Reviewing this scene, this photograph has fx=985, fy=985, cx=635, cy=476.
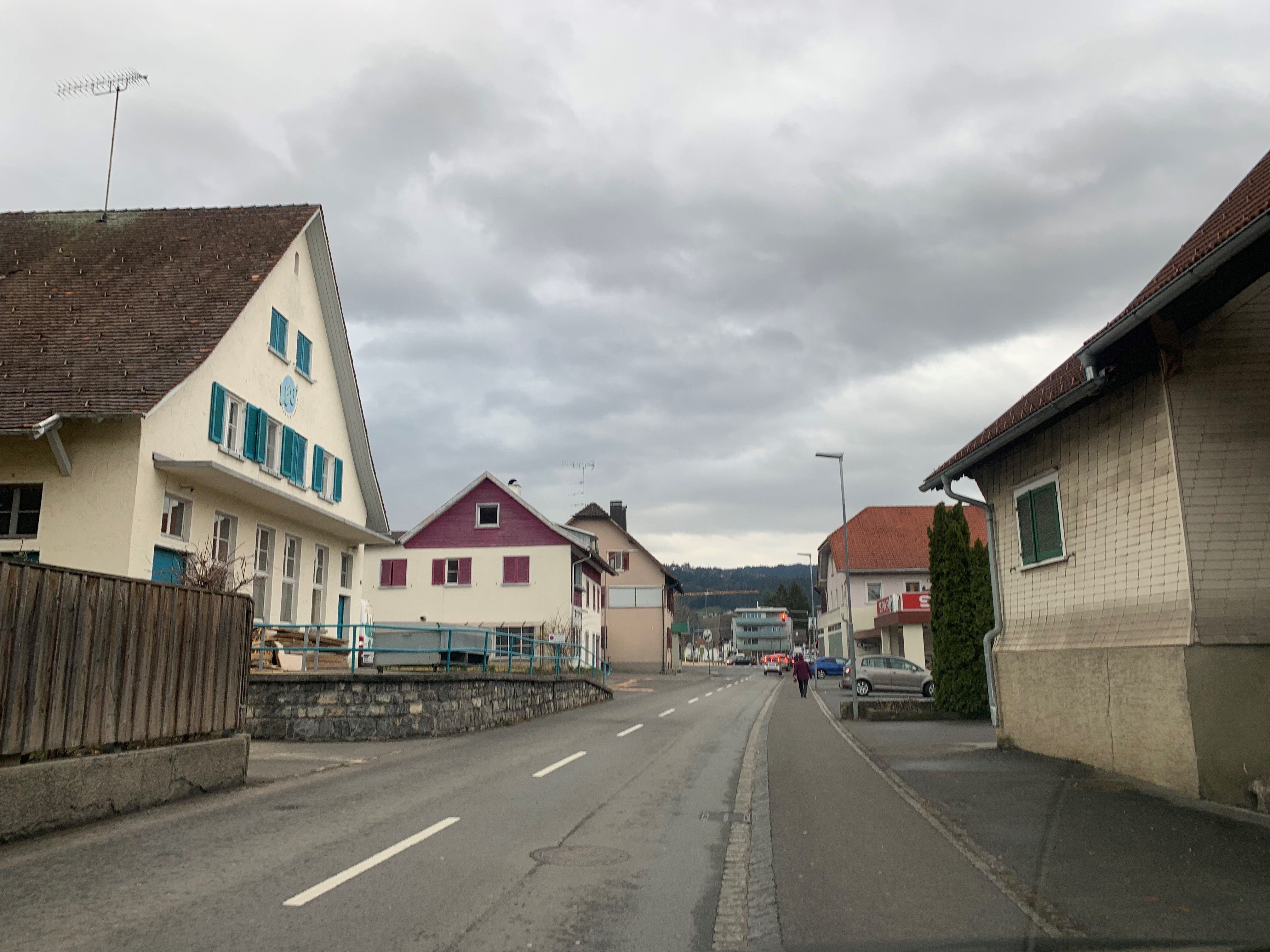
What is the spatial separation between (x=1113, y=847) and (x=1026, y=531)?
7.72 m

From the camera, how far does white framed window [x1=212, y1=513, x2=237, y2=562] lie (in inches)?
779

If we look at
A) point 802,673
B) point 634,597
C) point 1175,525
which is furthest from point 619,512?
point 1175,525

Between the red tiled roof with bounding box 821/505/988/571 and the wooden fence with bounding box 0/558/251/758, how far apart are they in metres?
52.8

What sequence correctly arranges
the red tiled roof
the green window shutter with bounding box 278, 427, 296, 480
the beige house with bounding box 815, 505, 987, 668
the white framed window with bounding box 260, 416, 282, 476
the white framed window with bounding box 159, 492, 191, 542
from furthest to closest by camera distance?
1. the red tiled roof
2. the beige house with bounding box 815, 505, 987, 668
3. the green window shutter with bounding box 278, 427, 296, 480
4. the white framed window with bounding box 260, 416, 282, 476
5. the white framed window with bounding box 159, 492, 191, 542

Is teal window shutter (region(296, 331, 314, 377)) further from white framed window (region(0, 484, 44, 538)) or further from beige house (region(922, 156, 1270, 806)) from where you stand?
beige house (region(922, 156, 1270, 806))

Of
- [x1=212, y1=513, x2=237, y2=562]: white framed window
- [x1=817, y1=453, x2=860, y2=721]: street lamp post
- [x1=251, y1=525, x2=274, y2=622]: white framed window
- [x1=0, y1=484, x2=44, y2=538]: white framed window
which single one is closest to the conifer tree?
[x1=817, y1=453, x2=860, y2=721]: street lamp post

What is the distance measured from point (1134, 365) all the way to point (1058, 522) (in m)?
3.04

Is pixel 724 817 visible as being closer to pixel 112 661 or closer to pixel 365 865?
pixel 365 865

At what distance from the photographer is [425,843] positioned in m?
7.88

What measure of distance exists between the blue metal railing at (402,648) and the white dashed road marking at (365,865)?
9.03m

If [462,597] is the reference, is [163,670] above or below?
below

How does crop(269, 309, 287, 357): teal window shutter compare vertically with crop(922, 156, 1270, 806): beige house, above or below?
above

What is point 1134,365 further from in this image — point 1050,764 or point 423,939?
point 423,939

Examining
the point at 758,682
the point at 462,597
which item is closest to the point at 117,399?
the point at 462,597
